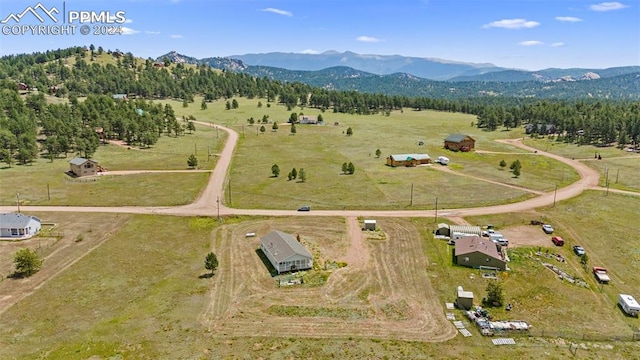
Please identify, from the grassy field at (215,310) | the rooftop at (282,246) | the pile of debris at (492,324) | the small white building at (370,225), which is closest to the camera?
the grassy field at (215,310)

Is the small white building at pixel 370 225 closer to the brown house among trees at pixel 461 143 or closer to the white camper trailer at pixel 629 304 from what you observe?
the white camper trailer at pixel 629 304

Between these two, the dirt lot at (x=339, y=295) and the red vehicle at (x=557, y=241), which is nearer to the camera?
the dirt lot at (x=339, y=295)

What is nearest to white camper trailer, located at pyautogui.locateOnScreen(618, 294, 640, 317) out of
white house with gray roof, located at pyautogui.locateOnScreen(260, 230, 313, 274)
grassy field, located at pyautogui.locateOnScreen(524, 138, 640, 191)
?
white house with gray roof, located at pyautogui.locateOnScreen(260, 230, 313, 274)

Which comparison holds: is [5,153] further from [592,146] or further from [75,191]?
[592,146]

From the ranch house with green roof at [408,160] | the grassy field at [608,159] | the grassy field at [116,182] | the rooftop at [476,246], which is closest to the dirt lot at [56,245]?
the grassy field at [116,182]

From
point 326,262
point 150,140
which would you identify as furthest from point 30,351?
point 150,140

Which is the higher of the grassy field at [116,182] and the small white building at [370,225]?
the grassy field at [116,182]

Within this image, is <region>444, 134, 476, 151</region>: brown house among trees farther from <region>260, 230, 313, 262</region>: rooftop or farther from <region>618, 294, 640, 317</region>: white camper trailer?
<region>260, 230, 313, 262</region>: rooftop

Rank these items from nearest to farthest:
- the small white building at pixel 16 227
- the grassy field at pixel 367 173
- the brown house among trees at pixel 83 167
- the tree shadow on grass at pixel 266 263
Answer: the tree shadow on grass at pixel 266 263
the small white building at pixel 16 227
the grassy field at pixel 367 173
the brown house among trees at pixel 83 167
